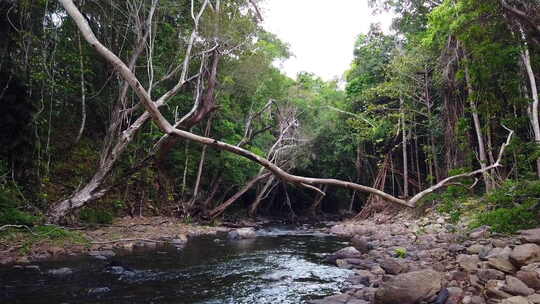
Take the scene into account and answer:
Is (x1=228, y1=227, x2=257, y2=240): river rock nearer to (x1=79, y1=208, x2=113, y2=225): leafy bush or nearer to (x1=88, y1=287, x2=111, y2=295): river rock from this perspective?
(x1=79, y1=208, x2=113, y2=225): leafy bush

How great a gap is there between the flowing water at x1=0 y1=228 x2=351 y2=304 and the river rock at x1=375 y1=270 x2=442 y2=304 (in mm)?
1226

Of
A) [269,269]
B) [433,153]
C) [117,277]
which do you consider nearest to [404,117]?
[433,153]

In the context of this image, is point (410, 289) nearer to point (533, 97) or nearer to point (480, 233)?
point (480, 233)

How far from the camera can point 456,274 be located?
5.24m

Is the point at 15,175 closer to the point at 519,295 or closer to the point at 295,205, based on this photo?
the point at 519,295

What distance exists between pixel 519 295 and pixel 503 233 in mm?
2750

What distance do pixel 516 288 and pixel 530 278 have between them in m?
0.29

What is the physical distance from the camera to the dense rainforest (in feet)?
22.2

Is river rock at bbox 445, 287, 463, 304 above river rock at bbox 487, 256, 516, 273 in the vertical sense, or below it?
below

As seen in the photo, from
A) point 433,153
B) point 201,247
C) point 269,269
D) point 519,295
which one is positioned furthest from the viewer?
point 433,153

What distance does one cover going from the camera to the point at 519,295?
386 centimetres

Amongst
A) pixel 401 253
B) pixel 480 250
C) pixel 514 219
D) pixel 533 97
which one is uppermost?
pixel 533 97

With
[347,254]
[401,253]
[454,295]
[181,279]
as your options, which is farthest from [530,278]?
[181,279]

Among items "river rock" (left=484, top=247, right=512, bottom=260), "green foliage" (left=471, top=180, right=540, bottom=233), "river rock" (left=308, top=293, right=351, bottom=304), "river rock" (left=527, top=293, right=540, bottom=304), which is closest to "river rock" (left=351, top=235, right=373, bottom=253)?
"green foliage" (left=471, top=180, right=540, bottom=233)
